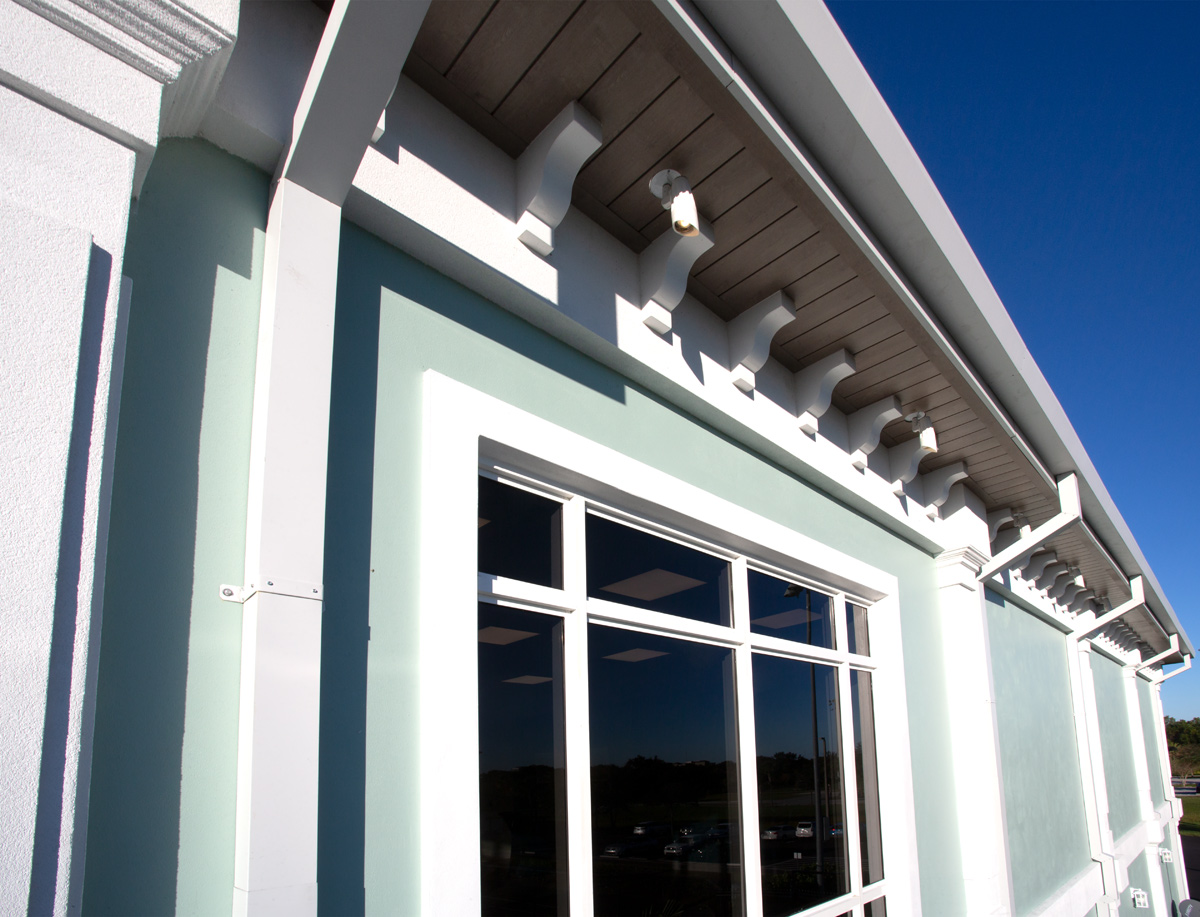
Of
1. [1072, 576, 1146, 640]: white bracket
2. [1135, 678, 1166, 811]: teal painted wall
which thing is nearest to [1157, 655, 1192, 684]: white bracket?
[1135, 678, 1166, 811]: teal painted wall

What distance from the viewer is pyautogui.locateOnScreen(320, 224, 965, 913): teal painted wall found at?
6.63 feet

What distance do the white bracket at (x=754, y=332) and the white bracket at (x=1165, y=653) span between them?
12.5 meters

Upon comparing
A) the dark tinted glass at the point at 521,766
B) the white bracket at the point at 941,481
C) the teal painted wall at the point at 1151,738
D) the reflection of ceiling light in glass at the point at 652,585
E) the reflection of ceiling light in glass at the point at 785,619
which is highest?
the white bracket at the point at 941,481

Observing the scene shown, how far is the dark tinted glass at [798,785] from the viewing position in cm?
364

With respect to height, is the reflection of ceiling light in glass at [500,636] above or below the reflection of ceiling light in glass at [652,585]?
below

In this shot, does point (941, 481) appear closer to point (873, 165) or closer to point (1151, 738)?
point (873, 165)

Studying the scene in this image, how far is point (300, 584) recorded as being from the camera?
189 centimetres

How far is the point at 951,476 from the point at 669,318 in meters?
3.01

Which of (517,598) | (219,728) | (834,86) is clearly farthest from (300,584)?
(834,86)

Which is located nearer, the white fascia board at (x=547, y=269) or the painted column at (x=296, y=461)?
the painted column at (x=296, y=461)

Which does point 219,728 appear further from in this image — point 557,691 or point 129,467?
point 557,691

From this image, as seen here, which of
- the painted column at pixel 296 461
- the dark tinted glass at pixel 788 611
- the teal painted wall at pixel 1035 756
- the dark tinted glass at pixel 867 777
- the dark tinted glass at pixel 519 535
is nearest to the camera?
the painted column at pixel 296 461

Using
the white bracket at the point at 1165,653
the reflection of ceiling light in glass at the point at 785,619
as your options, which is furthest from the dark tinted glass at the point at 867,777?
the white bracket at the point at 1165,653

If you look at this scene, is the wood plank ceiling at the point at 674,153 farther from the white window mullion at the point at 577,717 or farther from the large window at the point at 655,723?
the white window mullion at the point at 577,717
